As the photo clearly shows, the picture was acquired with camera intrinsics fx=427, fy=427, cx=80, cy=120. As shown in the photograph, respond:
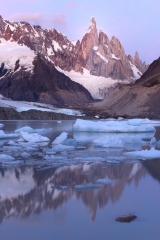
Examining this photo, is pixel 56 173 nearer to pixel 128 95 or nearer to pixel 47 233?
pixel 47 233

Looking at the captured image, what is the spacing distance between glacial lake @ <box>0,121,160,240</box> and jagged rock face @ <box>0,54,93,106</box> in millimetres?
149180

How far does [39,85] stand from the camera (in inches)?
6673

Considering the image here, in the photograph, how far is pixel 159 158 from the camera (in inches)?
503

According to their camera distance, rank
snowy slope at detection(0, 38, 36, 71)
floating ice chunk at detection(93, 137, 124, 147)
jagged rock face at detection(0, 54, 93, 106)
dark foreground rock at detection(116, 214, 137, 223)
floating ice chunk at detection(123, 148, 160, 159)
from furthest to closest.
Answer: snowy slope at detection(0, 38, 36, 71) → jagged rock face at detection(0, 54, 93, 106) → floating ice chunk at detection(93, 137, 124, 147) → floating ice chunk at detection(123, 148, 160, 159) → dark foreground rock at detection(116, 214, 137, 223)

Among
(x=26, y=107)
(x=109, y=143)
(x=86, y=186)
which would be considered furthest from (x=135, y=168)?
(x=26, y=107)

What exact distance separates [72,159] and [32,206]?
17.9 feet

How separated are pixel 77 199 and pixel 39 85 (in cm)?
16346

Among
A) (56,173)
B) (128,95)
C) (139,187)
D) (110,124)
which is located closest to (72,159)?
(56,173)

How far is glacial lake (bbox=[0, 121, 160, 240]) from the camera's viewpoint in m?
5.93

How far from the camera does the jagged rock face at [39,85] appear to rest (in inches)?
6526

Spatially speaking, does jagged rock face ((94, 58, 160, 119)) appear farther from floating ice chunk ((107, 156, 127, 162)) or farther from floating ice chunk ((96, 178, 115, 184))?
floating ice chunk ((96, 178, 115, 184))

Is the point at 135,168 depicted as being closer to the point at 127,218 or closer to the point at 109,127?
the point at 127,218

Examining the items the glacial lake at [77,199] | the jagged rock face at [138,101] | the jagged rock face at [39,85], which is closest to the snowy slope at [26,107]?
the jagged rock face at [138,101]

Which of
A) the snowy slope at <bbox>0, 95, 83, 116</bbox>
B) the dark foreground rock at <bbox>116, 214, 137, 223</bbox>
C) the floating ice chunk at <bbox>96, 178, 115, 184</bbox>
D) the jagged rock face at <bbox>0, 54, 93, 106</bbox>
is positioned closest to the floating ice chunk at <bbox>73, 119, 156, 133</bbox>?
the floating ice chunk at <bbox>96, 178, 115, 184</bbox>
